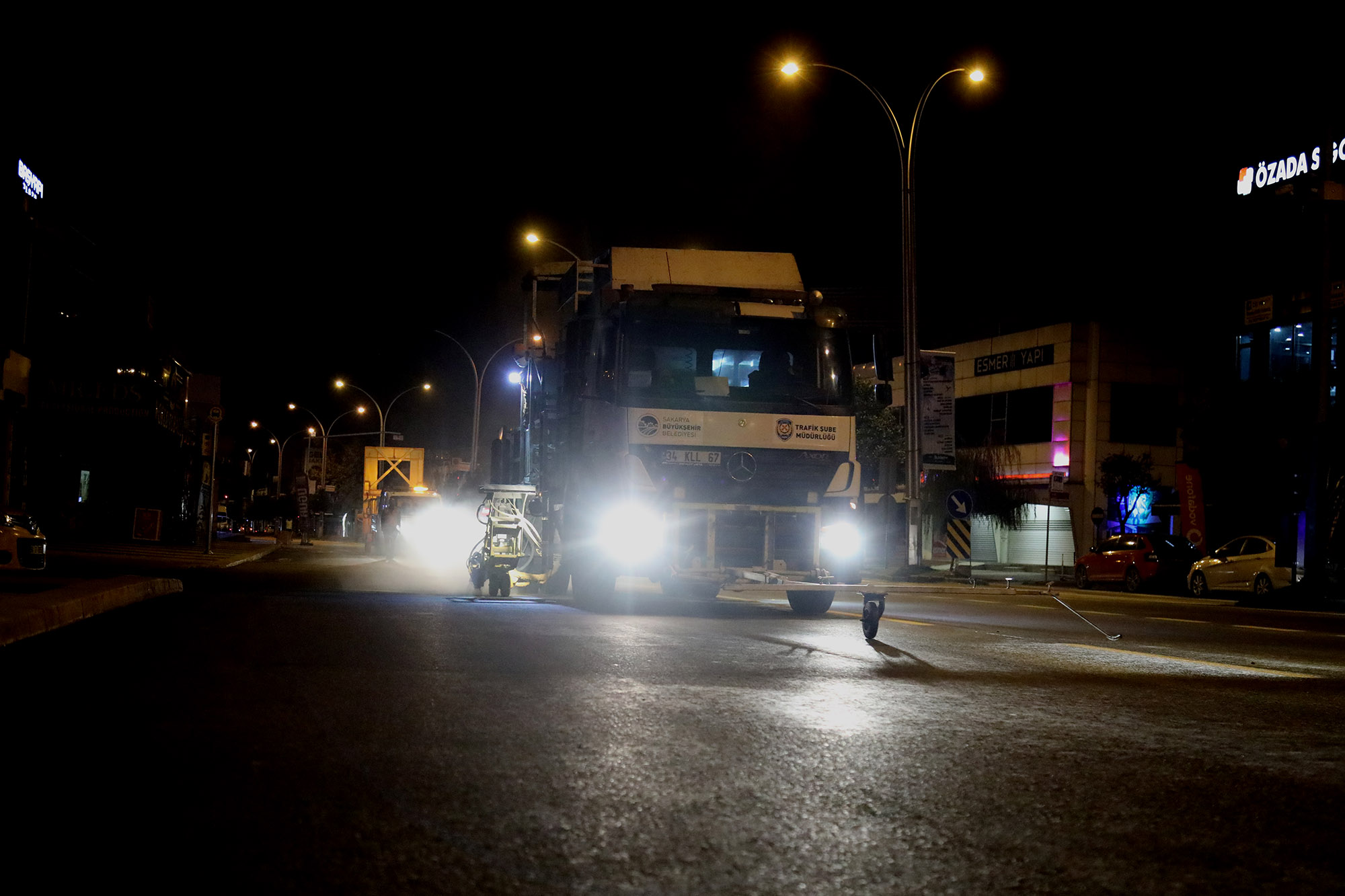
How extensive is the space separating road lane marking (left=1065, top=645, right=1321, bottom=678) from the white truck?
2.97m

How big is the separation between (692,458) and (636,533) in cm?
101

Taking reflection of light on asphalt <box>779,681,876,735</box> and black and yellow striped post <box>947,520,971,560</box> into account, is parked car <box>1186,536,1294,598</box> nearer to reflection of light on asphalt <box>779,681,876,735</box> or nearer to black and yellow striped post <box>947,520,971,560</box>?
black and yellow striped post <box>947,520,971,560</box>

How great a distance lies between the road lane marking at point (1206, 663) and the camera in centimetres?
969

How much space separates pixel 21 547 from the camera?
19391 millimetres

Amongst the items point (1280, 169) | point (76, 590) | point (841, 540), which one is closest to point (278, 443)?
point (1280, 169)

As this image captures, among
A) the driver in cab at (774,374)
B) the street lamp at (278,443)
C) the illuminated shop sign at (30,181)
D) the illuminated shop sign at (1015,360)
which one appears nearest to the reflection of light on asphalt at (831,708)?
the driver in cab at (774,374)

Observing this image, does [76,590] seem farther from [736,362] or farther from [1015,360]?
[1015,360]

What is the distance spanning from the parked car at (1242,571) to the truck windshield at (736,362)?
15.7 m

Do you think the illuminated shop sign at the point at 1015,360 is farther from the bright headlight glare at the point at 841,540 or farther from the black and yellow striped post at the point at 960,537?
the bright headlight glare at the point at 841,540

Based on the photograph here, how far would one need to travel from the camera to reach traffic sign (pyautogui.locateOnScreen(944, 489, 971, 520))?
28000mm

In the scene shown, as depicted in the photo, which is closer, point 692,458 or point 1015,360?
point 692,458

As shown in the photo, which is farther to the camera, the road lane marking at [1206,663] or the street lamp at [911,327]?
the street lamp at [911,327]

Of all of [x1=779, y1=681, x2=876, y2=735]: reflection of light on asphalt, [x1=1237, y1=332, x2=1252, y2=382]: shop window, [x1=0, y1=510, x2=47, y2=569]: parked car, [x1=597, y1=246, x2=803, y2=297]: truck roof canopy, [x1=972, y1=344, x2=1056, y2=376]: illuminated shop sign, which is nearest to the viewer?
[x1=779, y1=681, x2=876, y2=735]: reflection of light on asphalt

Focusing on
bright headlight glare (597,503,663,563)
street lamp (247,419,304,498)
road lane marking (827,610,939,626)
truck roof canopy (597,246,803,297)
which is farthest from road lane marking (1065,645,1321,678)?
street lamp (247,419,304,498)
